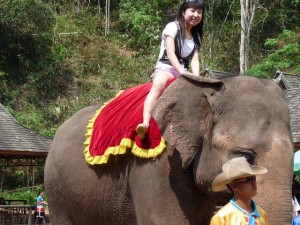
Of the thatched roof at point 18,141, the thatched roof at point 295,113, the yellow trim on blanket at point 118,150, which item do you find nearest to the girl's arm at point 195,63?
the yellow trim on blanket at point 118,150

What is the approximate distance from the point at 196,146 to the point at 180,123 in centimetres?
19

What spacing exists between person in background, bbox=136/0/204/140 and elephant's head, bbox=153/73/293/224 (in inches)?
17.6

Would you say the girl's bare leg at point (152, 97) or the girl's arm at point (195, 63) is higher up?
the girl's arm at point (195, 63)

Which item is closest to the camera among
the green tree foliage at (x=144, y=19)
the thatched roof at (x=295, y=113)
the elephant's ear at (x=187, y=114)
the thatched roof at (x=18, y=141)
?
the elephant's ear at (x=187, y=114)

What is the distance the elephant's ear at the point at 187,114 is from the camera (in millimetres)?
4742

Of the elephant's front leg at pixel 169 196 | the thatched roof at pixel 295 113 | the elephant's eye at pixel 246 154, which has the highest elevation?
the elephant's eye at pixel 246 154

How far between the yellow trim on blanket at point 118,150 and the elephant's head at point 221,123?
173 millimetres

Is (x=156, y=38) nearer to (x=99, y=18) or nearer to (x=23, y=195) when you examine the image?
(x=99, y=18)

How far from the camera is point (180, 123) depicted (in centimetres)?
475

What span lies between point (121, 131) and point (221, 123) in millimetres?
1120

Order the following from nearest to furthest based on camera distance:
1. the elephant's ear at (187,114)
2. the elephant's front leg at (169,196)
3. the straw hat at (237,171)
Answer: the straw hat at (237,171), the elephant's ear at (187,114), the elephant's front leg at (169,196)

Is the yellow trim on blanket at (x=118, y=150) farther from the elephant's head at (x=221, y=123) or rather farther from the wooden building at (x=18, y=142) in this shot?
the wooden building at (x=18, y=142)

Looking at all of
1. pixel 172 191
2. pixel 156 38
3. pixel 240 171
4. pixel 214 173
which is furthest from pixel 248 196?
pixel 156 38

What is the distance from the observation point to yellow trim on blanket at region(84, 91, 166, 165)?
512 cm
